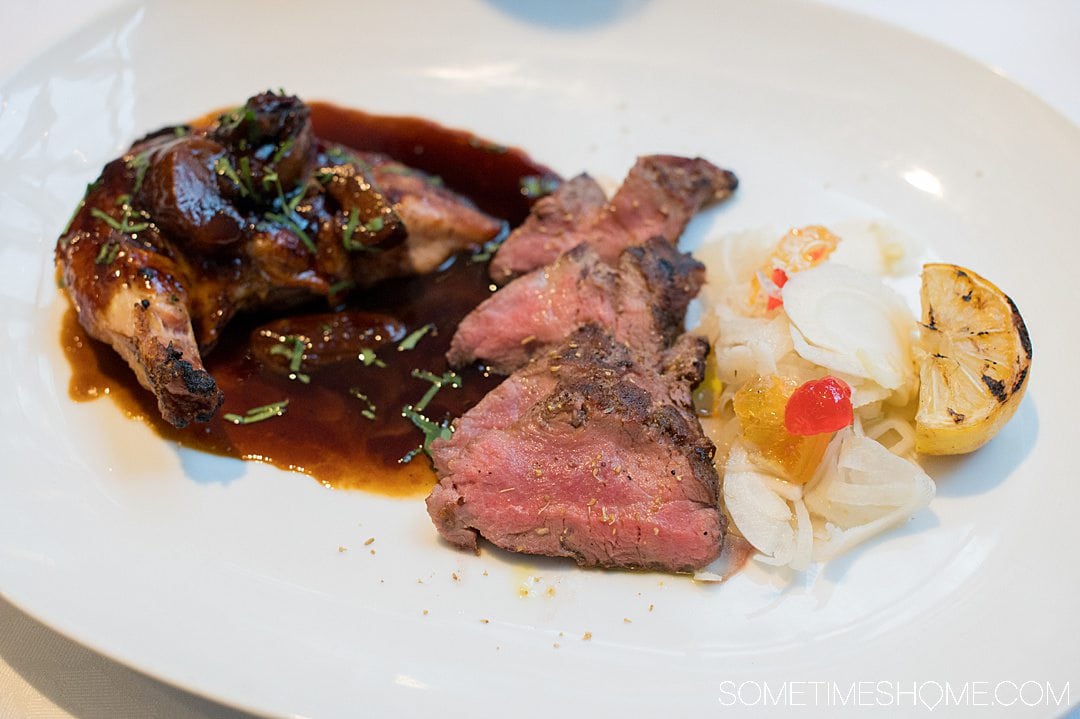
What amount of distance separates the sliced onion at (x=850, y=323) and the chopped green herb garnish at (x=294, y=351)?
83.3 inches

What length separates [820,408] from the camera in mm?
2996

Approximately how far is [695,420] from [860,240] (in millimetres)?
1550

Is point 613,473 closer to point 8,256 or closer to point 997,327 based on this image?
point 997,327

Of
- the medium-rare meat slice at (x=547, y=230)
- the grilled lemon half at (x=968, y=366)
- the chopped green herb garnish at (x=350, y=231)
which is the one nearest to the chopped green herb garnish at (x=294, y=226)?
the chopped green herb garnish at (x=350, y=231)

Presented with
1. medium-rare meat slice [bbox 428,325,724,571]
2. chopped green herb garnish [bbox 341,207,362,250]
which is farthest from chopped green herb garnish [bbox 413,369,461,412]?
chopped green herb garnish [bbox 341,207,362,250]

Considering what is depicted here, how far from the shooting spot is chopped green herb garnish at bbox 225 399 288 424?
357 centimetres

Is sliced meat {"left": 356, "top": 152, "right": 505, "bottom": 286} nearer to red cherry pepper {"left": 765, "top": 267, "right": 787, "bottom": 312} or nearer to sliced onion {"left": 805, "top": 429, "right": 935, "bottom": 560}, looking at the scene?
red cherry pepper {"left": 765, "top": 267, "right": 787, "bottom": 312}

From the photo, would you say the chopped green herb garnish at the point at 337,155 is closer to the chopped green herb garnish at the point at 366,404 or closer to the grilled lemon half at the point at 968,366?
the chopped green herb garnish at the point at 366,404

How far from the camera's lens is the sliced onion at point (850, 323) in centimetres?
324

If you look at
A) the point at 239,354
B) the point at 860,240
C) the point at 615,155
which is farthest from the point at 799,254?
the point at 239,354

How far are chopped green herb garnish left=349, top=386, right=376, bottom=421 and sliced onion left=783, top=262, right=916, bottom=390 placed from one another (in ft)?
5.87

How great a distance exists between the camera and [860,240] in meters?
4.16

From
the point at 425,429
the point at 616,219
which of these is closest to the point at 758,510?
the point at 425,429

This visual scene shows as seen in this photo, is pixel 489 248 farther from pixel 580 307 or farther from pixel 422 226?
pixel 580 307
